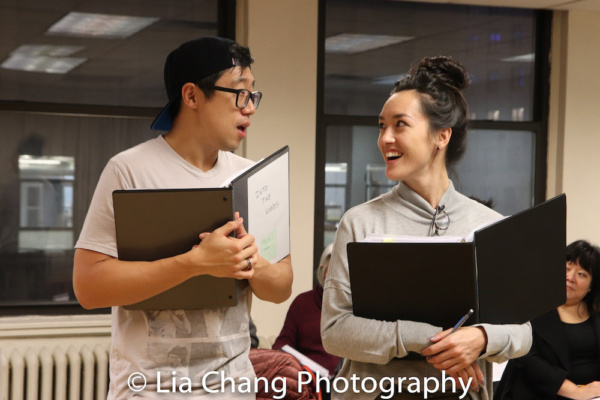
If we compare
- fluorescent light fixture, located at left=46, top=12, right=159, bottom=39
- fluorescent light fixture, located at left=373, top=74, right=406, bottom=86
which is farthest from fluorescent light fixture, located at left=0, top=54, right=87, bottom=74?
fluorescent light fixture, located at left=373, top=74, right=406, bottom=86

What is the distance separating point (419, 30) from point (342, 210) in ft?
4.16

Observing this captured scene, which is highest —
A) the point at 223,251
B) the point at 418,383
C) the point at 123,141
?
the point at 123,141

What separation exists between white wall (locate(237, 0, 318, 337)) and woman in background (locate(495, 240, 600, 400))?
4.63ft

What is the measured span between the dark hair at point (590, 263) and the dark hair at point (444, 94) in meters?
2.09

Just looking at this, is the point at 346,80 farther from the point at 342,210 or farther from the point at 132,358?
the point at 132,358

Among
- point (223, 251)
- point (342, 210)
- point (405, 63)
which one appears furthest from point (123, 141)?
point (223, 251)

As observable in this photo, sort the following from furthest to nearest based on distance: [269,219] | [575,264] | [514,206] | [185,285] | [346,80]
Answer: [514,206] → [346,80] → [575,264] → [269,219] → [185,285]

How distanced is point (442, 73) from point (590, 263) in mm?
2228

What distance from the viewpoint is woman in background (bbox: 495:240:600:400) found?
3.35 meters

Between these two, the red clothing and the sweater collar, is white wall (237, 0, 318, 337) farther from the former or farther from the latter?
the sweater collar

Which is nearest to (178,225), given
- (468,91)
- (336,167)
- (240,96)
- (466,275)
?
(240,96)

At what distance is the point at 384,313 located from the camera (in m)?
1.60

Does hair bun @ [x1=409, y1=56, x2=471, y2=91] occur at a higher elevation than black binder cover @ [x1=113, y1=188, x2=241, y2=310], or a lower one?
higher
